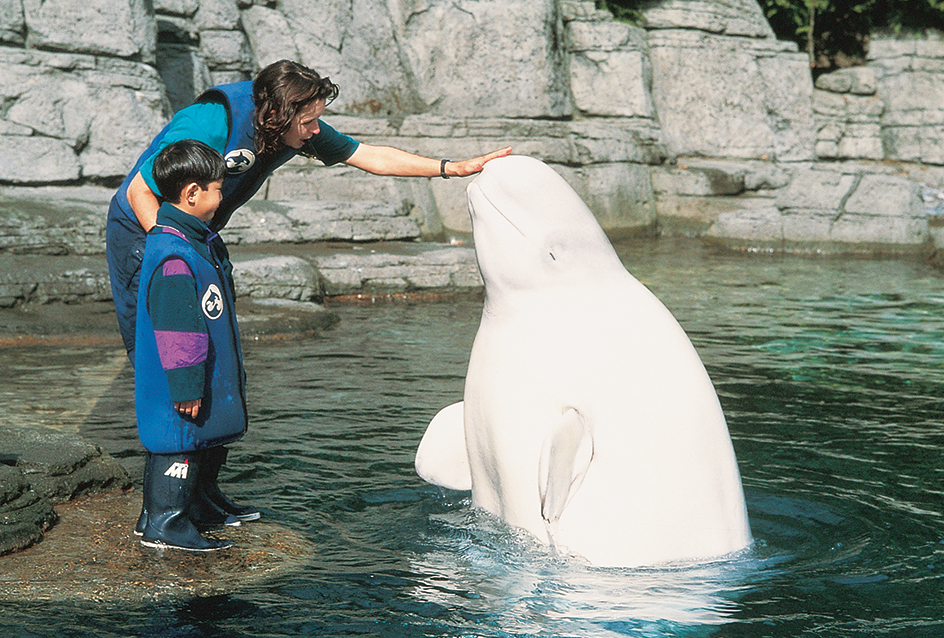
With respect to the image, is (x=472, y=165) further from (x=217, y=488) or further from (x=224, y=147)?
(x=217, y=488)

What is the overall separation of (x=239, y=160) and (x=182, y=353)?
850 mm

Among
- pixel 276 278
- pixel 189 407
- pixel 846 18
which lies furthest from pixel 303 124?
pixel 846 18

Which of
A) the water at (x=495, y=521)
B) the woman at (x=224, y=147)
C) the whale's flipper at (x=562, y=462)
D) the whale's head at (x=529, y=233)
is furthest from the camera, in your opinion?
the woman at (x=224, y=147)

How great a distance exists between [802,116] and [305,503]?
52.2 ft

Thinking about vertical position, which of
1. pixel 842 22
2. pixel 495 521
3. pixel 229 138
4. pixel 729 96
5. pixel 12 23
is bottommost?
pixel 495 521

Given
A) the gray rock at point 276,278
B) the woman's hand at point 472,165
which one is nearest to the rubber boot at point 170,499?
the woman's hand at point 472,165

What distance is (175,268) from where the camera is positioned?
3305 mm

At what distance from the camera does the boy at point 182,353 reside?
129 inches

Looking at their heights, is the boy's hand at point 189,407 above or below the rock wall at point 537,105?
below

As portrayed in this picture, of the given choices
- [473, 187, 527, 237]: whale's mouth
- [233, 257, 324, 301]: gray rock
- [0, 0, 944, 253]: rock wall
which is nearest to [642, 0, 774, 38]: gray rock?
[0, 0, 944, 253]: rock wall

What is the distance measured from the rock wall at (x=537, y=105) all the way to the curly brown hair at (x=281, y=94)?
5969mm

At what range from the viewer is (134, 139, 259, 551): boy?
3.28 m

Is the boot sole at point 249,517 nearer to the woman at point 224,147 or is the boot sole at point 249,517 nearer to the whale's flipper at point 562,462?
the woman at point 224,147

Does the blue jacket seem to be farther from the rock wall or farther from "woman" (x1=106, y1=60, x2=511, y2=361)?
the rock wall
